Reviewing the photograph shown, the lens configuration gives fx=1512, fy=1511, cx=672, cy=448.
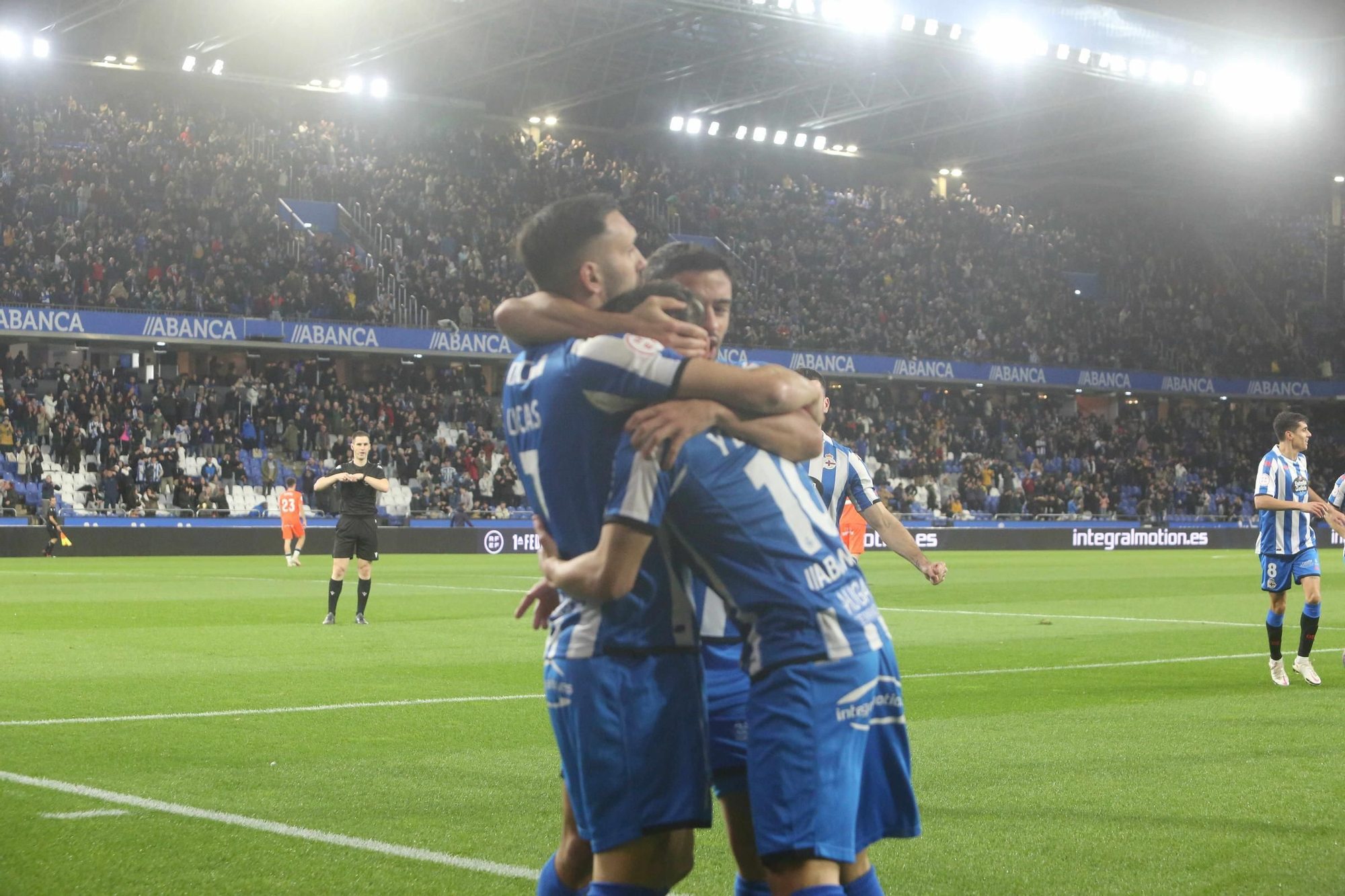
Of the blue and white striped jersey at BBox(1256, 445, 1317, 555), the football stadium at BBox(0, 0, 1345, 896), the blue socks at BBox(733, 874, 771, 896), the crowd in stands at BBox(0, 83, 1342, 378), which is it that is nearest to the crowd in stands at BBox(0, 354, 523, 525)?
the football stadium at BBox(0, 0, 1345, 896)

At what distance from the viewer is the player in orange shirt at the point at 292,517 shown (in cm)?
2911

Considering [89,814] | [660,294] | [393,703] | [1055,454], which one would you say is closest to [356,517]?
[393,703]

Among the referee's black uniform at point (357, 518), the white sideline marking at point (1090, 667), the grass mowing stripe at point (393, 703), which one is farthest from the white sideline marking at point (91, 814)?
the referee's black uniform at point (357, 518)

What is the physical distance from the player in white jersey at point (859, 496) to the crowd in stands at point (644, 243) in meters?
27.7

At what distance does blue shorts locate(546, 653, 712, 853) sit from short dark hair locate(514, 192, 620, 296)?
882 millimetres

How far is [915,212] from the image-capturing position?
53062mm

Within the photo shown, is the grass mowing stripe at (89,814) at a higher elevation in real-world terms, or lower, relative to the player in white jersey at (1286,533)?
lower

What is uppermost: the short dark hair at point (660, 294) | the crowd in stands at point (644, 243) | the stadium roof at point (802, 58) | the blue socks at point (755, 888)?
the stadium roof at point (802, 58)

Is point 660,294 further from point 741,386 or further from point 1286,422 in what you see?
point 1286,422

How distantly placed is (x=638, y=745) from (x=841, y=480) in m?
7.87

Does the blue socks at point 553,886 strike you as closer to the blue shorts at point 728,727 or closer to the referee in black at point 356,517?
the blue shorts at point 728,727

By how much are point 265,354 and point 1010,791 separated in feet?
114

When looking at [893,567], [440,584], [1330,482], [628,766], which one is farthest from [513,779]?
[1330,482]

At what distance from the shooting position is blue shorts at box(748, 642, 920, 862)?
3.09m
